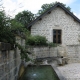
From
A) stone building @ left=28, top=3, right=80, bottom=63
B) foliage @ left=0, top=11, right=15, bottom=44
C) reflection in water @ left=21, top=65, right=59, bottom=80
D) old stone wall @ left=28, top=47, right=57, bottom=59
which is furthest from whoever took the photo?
stone building @ left=28, top=3, right=80, bottom=63

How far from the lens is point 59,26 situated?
19.8m

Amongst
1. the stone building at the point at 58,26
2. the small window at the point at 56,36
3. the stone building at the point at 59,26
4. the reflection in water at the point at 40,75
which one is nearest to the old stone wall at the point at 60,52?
the stone building at the point at 59,26

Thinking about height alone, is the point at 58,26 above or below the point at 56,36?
above

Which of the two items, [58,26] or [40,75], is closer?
[40,75]

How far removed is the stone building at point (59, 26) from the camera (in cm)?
1950

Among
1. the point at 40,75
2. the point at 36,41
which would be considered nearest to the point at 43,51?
the point at 36,41

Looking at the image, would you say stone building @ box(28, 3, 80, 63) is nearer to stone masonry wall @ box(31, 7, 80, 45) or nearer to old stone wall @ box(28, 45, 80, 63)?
stone masonry wall @ box(31, 7, 80, 45)

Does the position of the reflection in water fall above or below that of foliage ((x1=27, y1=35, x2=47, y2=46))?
below

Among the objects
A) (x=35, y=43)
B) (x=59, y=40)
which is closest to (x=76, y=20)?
(x=59, y=40)

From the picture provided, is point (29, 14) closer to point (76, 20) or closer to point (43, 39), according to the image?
point (76, 20)

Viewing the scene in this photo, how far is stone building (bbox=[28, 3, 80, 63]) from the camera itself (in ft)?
64.0

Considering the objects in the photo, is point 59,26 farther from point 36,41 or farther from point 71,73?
point 71,73

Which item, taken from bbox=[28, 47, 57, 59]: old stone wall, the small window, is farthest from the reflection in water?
the small window

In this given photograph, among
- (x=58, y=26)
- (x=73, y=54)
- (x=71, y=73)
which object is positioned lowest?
(x=71, y=73)
